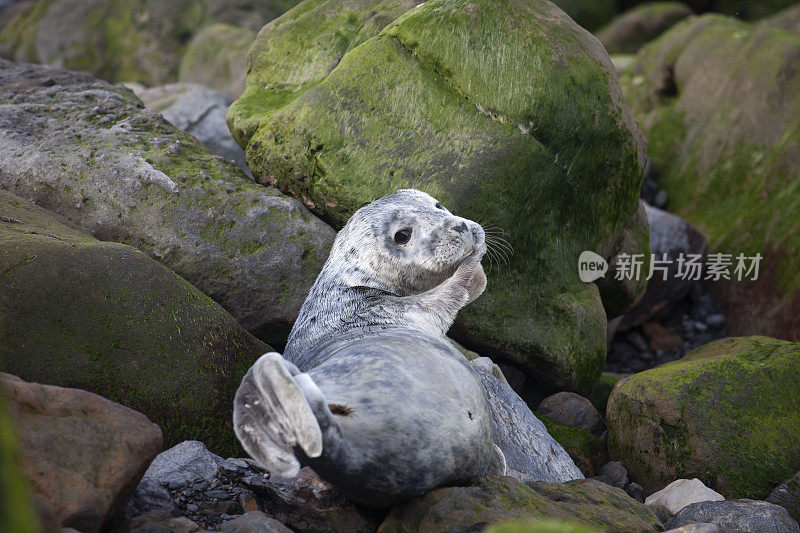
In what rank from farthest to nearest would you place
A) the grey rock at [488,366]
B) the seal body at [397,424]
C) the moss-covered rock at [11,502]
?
1. the grey rock at [488,366]
2. the seal body at [397,424]
3. the moss-covered rock at [11,502]

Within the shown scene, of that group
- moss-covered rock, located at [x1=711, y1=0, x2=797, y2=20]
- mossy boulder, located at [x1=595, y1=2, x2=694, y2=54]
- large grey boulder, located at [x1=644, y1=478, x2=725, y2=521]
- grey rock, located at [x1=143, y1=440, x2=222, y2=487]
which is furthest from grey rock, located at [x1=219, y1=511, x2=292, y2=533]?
moss-covered rock, located at [x1=711, y1=0, x2=797, y2=20]

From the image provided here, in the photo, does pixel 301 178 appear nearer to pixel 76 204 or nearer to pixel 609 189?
pixel 76 204

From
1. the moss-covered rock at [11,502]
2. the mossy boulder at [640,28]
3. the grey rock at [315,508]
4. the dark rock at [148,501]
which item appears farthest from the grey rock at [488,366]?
the mossy boulder at [640,28]

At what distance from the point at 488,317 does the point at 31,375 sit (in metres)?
3.24

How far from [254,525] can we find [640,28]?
1703 cm

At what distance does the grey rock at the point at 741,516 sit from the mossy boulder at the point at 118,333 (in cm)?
259

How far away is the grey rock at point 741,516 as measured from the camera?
351cm

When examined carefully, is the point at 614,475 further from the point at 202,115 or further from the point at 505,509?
the point at 202,115

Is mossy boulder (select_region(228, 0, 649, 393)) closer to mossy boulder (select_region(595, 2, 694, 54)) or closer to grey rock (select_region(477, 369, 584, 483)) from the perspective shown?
grey rock (select_region(477, 369, 584, 483))

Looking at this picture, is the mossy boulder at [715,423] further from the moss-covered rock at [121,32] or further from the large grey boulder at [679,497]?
the moss-covered rock at [121,32]

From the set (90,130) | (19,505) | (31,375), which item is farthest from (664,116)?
(19,505)

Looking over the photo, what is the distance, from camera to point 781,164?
891 centimetres

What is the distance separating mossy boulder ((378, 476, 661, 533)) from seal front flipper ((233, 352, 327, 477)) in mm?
647

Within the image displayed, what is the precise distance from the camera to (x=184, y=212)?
5.23 metres
